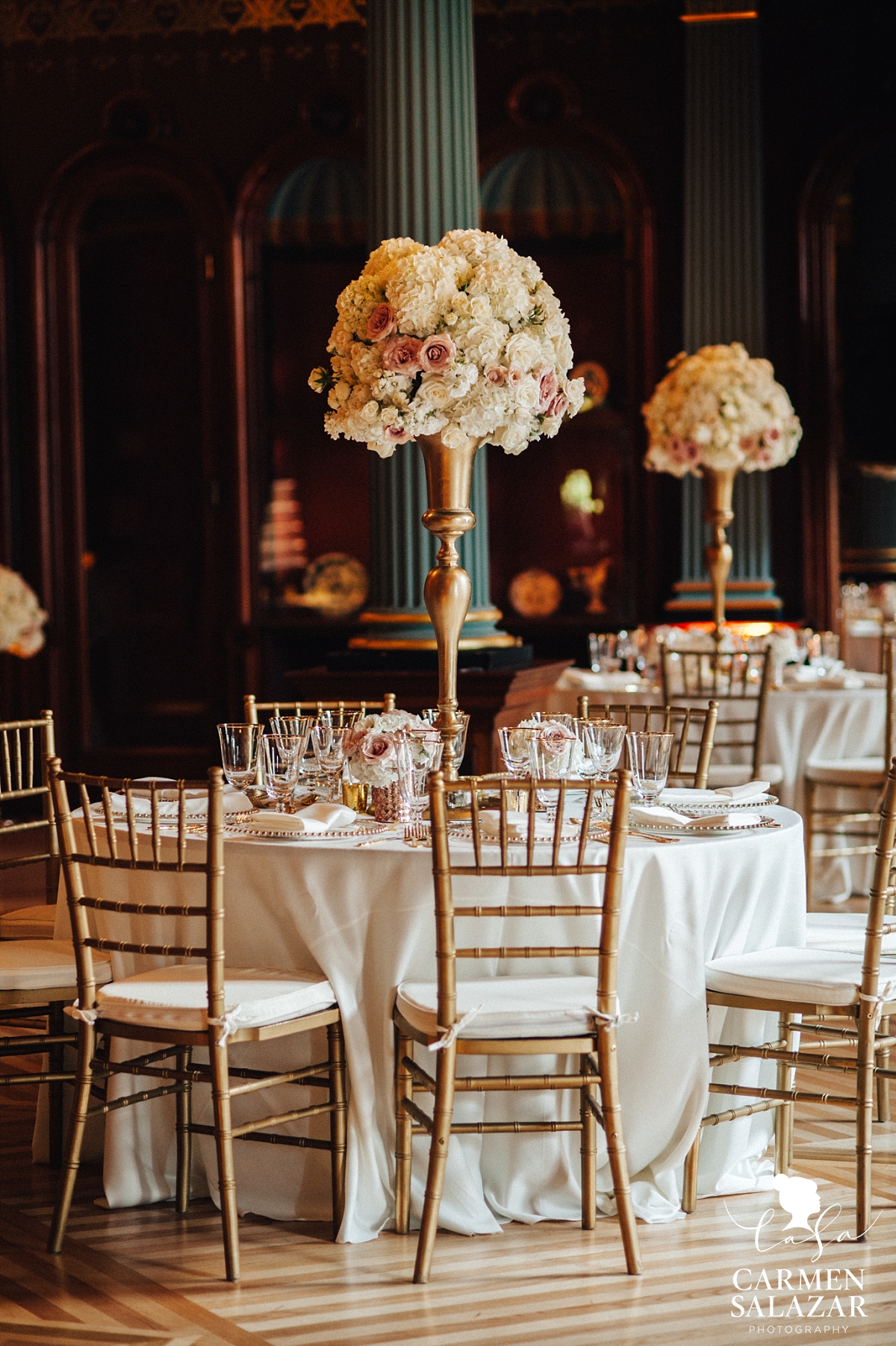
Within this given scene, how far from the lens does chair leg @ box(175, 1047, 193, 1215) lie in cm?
324

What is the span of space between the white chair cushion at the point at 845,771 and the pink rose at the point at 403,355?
3.08 m

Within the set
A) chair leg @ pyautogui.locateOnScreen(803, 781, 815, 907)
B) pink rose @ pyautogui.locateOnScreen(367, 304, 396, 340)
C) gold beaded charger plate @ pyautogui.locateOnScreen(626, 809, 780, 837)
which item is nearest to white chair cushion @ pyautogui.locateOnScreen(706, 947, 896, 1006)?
gold beaded charger plate @ pyautogui.locateOnScreen(626, 809, 780, 837)

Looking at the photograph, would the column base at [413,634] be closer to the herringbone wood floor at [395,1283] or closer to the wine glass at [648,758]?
the wine glass at [648,758]

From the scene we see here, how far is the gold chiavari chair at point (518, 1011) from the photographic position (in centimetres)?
280

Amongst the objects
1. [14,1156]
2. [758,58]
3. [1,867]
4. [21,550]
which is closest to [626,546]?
[758,58]

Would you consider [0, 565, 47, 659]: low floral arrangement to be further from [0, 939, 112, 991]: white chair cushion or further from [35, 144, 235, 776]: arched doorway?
[0, 939, 112, 991]: white chair cushion

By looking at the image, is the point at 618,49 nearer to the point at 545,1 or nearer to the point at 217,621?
the point at 545,1

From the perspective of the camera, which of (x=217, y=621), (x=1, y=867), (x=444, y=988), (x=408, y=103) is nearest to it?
(x=444, y=988)

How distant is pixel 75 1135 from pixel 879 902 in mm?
1655

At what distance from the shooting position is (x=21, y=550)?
30.7 feet

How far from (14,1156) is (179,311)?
6517 millimetres

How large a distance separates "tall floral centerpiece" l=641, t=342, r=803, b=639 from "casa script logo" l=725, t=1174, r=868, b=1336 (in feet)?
12.2

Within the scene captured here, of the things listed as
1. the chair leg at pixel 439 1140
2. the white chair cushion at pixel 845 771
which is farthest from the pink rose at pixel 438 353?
the white chair cushion at pixel 845 771

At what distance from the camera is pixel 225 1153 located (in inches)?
116
